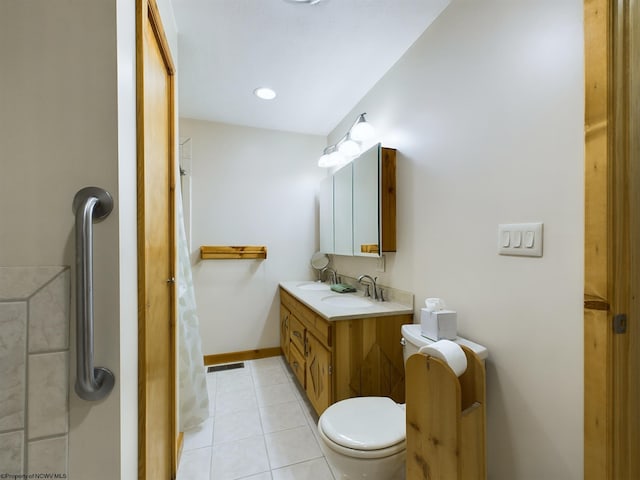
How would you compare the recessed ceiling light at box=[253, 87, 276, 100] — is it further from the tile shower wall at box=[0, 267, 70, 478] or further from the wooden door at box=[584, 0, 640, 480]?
the tile shower wall at box=[0, 267, 70, 478]

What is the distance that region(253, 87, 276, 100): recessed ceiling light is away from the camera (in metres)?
2.19

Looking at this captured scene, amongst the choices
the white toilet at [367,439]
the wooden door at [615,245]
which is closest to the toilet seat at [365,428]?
the white toilet at [367,439]

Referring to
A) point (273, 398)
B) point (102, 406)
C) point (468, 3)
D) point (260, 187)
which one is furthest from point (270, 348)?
point (468, 3)

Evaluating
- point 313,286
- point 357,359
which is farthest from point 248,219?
point 357,359

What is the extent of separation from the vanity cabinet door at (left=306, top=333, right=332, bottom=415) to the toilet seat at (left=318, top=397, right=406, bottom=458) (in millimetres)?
244

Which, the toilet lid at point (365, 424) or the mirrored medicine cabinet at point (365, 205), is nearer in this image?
the toilet lid at point (365, 424)

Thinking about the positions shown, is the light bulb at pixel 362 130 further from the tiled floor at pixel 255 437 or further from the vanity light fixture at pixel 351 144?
the tiled floor at pixel 255 437

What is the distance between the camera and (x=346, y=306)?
1.80 m

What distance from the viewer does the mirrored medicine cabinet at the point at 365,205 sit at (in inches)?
71.4

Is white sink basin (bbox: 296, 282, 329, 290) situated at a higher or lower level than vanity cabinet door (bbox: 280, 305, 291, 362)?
higher

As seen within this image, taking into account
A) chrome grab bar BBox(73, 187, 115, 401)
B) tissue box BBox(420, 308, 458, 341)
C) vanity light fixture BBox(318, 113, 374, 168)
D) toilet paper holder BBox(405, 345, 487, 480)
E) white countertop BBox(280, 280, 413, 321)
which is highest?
vanity light fixture BBox(318, 113, 374, 168)

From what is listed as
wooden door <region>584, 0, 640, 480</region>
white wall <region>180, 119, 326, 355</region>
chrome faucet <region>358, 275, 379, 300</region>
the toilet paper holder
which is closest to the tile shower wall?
the toilet paper holder

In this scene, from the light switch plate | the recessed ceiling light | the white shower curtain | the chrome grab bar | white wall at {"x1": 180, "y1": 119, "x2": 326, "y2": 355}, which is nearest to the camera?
the chrome grab bar

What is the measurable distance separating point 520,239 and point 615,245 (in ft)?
0.95
